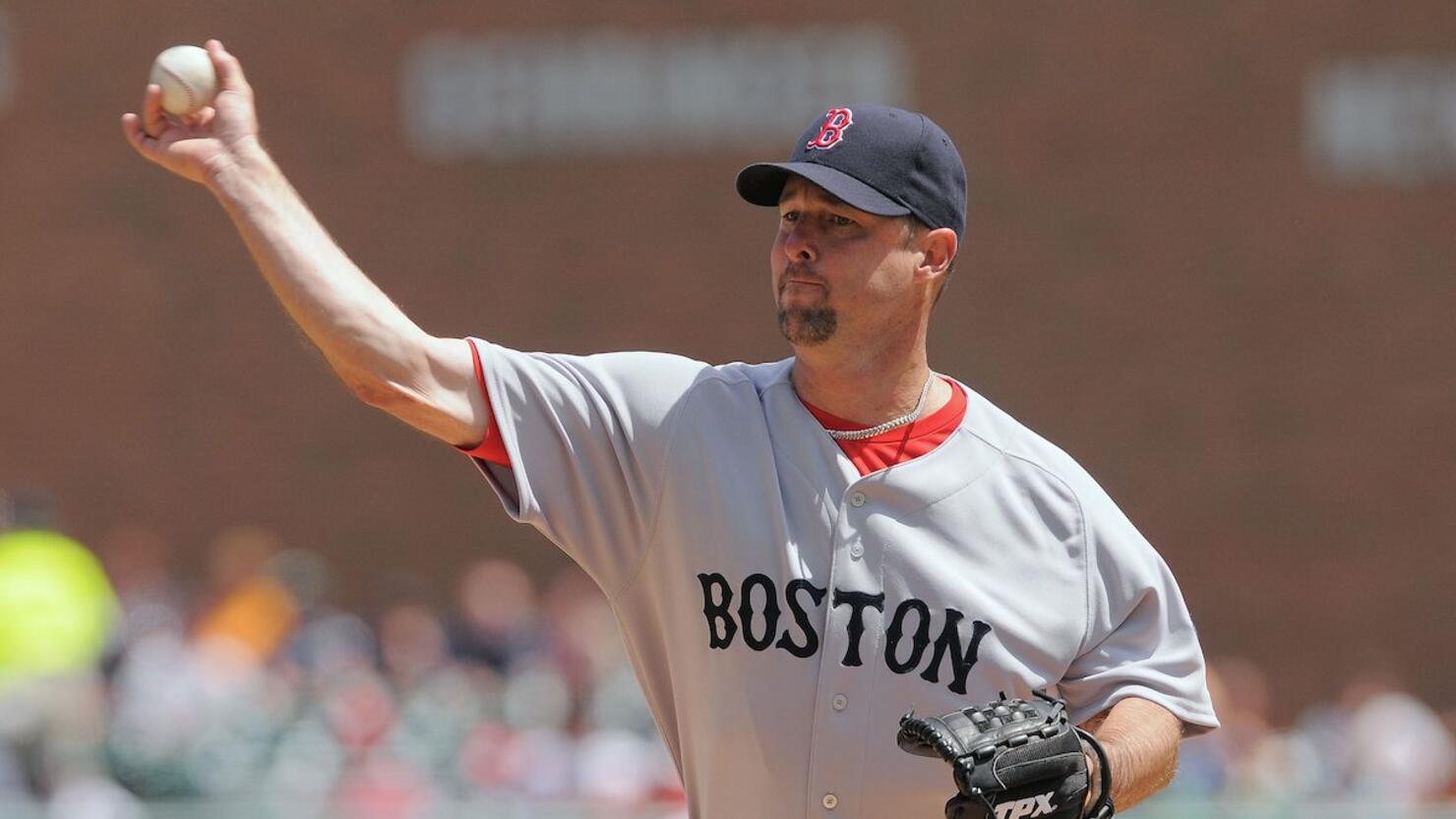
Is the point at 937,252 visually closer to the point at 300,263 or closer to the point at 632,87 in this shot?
the point at 300,263

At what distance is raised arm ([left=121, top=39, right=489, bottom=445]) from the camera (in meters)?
3.15

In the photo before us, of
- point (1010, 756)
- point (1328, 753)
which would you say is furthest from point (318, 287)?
point (1328, 753)

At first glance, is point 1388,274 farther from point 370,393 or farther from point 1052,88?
point 370,393

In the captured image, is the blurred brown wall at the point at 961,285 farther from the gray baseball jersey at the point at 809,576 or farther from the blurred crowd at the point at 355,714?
the gray baseball jersey at the point at 809,576

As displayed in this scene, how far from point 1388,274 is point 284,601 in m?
9.13

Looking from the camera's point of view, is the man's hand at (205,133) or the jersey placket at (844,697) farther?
the jersey placket at (844,697)

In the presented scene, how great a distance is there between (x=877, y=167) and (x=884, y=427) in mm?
482

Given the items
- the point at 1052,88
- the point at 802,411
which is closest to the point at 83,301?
the point at 1052,88

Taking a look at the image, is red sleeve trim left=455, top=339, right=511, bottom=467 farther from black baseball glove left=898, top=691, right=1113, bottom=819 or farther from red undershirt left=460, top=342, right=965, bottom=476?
black baseball glove left=898, top=691, right=1113, bottom=819

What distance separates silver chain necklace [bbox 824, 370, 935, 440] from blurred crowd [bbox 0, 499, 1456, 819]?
4878 mm

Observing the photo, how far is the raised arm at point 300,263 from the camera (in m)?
3.15

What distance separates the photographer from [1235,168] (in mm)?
15703

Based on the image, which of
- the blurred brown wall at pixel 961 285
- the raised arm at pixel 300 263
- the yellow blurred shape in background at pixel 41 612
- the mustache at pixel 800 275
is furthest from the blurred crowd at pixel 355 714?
the raised arm at pixel 300 263

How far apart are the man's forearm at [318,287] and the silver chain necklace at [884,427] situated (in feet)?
2.69
